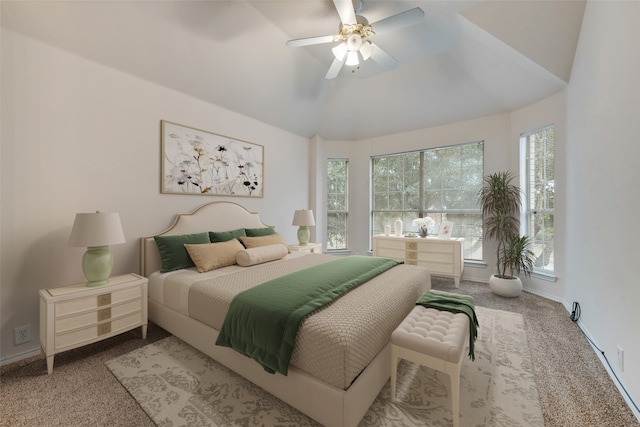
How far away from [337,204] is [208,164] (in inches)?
110

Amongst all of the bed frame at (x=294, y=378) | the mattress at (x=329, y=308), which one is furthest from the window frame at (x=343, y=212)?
the bed frame at (x=294, y=378)

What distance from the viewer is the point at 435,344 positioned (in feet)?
4.79

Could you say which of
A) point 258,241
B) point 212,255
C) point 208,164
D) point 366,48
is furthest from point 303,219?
point 366,48

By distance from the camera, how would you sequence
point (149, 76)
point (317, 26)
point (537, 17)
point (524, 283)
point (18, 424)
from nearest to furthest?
point (18, 424), point (537, 17), point (149, 76), point (317, 26), point (524, 283)

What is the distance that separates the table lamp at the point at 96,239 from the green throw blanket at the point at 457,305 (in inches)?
102

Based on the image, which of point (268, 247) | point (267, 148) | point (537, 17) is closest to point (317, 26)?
point (267, 148)

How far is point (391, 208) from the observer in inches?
201

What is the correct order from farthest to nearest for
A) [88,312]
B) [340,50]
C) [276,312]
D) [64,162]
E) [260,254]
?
[260,254] → [340,50] → [64,162] → [88,312] → [276,312]

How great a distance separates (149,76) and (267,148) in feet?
5.97

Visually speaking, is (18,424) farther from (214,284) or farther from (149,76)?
(149,76)

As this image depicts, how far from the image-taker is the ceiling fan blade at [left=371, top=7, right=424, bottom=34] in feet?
6.90

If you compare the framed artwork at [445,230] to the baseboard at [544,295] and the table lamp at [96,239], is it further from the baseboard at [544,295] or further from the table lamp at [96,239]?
the table lamp at [96,239]

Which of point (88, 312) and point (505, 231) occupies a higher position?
point (505, 231)

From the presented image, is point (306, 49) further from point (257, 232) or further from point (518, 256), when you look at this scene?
point (518, 256)
